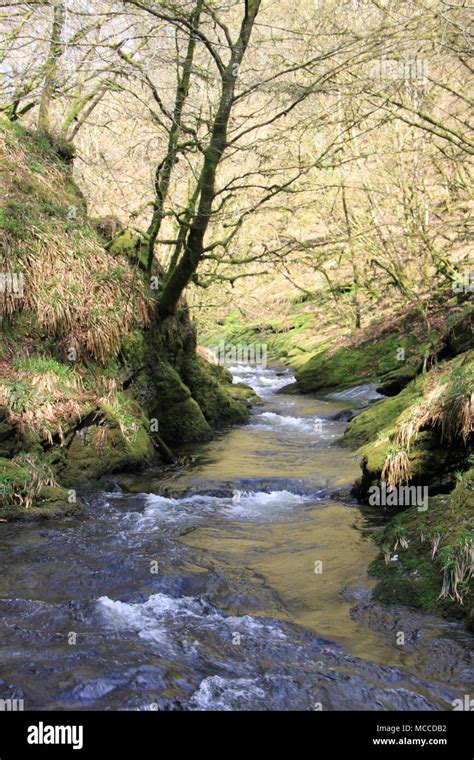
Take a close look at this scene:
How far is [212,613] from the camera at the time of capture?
455 centimetres

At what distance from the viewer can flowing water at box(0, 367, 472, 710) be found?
3.51 meters

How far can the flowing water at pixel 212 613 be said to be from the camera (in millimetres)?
3508

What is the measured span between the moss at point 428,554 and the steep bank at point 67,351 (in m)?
3.54

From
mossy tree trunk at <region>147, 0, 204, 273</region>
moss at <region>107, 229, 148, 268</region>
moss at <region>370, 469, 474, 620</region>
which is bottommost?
moss at <region>370, 469, 474, 620</region>

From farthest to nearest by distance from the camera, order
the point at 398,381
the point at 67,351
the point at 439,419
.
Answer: the point at 398,381
the point at 67,351
the point at 439,419

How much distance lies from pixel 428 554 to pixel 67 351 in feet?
18.4
